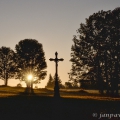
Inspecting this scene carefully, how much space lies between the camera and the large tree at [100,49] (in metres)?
40.3

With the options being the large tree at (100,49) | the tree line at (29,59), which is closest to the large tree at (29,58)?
the tree line at (29,59)

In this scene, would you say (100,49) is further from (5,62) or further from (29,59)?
(5,62)

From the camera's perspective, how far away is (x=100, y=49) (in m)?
40.7

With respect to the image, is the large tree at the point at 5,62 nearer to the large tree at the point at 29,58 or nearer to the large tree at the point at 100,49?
the large tree at the point at 29,58

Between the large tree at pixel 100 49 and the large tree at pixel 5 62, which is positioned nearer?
the large tree at pixel 100 49

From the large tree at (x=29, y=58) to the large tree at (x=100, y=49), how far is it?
18494 millimetres

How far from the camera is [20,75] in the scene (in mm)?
61531

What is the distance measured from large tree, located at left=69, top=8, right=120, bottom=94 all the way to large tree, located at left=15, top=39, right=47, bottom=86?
18.5 metres

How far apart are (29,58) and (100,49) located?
22.5 meters

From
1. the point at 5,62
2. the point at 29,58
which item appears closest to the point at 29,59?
the point at 29,58

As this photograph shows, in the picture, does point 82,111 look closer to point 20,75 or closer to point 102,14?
point 102,14

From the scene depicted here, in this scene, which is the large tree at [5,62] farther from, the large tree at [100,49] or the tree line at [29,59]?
the large tree at [100,49]

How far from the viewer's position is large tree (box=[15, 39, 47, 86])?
194ft

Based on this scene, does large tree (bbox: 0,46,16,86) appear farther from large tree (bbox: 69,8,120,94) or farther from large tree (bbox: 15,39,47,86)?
large tree (bbox: 69,8,120,94)
